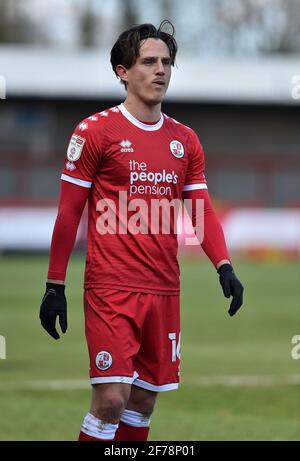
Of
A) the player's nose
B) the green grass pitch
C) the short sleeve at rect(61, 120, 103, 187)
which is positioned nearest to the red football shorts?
the short sleeve at rect(61, 120, 103, 187)

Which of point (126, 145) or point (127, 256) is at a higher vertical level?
point (126, 145)

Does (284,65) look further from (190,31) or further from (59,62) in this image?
(190,31)

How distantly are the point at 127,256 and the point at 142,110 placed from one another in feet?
2.68

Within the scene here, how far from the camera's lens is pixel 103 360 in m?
6.02

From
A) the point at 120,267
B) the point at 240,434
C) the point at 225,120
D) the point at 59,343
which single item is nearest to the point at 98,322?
the point at 120,267

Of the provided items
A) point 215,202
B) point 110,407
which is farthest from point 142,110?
point 215,202

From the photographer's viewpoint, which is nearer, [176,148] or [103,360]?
[103,360]

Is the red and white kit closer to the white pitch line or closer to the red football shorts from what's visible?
the red football shorts

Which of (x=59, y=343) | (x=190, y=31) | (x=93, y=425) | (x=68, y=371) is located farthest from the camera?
(x=190, y=31)

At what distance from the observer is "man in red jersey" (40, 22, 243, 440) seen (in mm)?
6074

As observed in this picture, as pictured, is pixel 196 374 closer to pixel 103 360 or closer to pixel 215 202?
pixel 103 360

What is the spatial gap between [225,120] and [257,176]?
292 cm

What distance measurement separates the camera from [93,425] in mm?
6059

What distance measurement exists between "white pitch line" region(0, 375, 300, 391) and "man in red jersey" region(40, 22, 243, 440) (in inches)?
169
